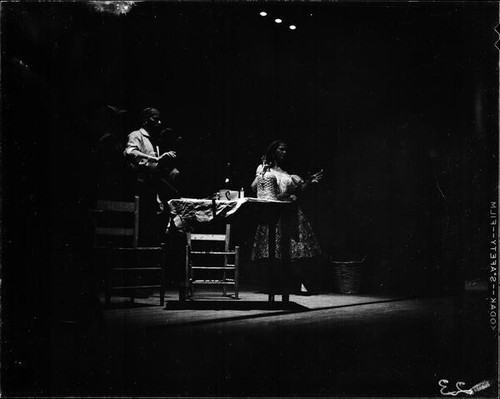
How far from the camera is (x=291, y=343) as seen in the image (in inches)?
123

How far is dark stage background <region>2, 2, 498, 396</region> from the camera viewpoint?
332cm

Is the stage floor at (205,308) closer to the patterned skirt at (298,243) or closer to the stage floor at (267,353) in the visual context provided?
the stage floor at (267,353)

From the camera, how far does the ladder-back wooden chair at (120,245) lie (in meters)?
4.21

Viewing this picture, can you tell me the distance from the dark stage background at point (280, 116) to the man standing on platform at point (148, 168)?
0.39m

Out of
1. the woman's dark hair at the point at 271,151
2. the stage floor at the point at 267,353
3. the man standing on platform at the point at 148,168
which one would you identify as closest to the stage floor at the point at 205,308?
the stage floor at the point at 267,353

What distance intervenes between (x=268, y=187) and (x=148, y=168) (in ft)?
4.53

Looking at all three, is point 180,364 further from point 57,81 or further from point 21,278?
point 57,81

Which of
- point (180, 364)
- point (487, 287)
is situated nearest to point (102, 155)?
point (180, 364)

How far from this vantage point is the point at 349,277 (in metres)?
5.84

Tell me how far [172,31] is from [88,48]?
1.32m

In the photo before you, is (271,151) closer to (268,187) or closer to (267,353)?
(268,187)
